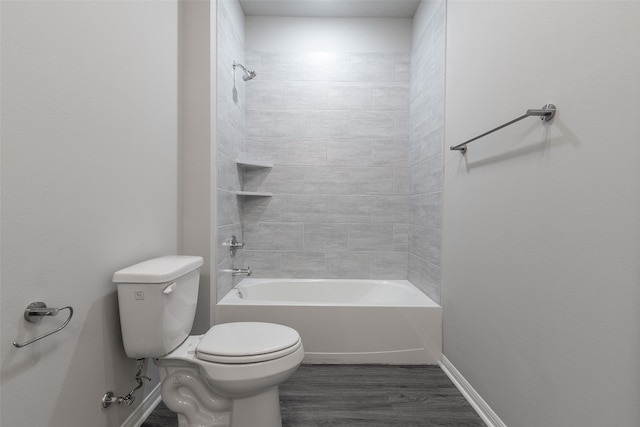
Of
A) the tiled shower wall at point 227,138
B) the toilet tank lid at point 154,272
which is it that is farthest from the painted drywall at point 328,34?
the toilet tank lid at point 154,272

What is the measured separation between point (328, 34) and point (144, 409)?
2868mm

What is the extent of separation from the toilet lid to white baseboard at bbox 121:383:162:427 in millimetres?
464

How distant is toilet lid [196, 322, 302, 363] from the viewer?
4.23ft

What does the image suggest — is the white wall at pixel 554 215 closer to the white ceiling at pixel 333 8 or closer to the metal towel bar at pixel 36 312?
the white ceiling at pixel 333 8

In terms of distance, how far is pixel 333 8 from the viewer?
8.66 ft

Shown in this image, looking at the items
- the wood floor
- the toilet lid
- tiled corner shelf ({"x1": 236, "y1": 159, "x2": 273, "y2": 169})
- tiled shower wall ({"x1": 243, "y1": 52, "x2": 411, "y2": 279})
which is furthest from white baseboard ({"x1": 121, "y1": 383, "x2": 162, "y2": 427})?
tiled corner shelf ({"x1": 236, "y1": 159, "x2": 273, "y2": 169})

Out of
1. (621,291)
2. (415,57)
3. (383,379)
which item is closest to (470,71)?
(415,57)

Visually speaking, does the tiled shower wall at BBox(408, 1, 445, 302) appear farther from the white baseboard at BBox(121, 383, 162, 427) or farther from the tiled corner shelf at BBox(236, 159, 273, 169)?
the white baseboard at BBox(121, 383, 162, 427)

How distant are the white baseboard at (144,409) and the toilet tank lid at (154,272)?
66 cm

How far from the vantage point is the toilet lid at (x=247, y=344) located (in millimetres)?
1288

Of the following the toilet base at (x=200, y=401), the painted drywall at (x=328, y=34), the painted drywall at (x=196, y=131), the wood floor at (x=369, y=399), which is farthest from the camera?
the painted drywall at (x=328, y=34)

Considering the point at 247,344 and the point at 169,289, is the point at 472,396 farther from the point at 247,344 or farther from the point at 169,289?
the point at 169,289

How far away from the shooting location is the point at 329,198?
2799mm

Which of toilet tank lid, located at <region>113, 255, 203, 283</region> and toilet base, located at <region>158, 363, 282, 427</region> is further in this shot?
toilet base, located at <region>158, 363, 282, 427</region>
